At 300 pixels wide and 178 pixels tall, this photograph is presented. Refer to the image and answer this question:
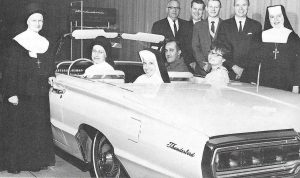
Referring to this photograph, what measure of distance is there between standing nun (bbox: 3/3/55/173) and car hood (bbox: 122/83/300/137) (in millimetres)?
1195

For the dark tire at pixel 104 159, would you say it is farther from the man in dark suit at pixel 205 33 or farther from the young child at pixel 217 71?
the man in dark suit at pixel 205 33

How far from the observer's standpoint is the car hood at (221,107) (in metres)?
2.88

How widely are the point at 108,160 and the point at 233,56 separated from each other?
2.39 metres

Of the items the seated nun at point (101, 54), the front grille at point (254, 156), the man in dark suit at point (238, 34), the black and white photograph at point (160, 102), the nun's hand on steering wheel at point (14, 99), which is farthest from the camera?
the man in dark suit at point (238, 34)

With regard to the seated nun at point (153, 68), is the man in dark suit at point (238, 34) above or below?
above

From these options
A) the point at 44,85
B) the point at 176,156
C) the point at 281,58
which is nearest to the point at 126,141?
the point at 176,156

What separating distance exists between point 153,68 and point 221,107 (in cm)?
127

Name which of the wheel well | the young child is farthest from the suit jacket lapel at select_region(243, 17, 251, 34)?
the wheel well

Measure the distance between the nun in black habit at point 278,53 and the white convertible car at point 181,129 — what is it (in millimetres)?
903

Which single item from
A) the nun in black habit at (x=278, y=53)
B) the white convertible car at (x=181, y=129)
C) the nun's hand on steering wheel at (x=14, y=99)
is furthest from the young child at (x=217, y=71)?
the nun's hand on steering wheel at (x=14, y=99)

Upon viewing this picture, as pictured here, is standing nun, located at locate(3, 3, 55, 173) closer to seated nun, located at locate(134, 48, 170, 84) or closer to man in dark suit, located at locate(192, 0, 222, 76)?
seated nun, located at locate(134, 48, 170, 84)

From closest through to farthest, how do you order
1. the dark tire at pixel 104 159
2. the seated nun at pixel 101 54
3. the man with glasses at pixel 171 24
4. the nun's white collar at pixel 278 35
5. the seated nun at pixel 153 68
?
the dark tire at pixel 104 159, the seated nun at pixel 153 68, the seated nun at pixel 101 54, the nun's white collar at pixel 278 35, the man with glasses at pixel 171 24

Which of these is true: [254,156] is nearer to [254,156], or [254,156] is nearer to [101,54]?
[254,156]

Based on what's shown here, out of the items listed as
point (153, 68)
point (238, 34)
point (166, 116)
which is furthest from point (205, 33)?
point (166, 116)
